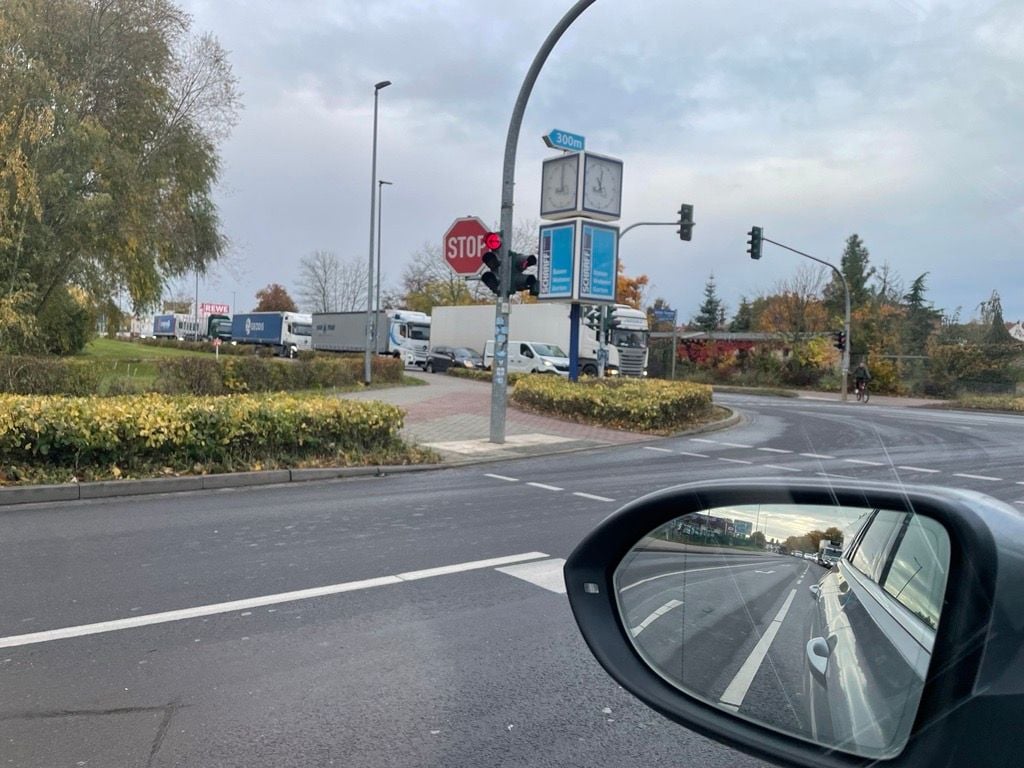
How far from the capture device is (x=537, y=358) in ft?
122

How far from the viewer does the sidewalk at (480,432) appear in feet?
46.7

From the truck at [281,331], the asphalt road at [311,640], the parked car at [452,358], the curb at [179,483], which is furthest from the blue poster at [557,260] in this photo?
the truck at [281,331]

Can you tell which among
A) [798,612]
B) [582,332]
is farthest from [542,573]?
[582,332]

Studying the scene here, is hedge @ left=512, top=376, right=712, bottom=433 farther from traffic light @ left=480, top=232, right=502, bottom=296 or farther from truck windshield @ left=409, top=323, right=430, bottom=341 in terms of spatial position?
truck windshield @ left=409, top=323, right=430, bottom=341

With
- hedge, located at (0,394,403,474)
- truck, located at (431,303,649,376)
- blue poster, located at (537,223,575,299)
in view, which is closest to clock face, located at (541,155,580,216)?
blue poster, located at (537,223,575,299)

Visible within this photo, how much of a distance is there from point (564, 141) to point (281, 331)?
42.4 m

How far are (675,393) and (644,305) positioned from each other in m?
48.0

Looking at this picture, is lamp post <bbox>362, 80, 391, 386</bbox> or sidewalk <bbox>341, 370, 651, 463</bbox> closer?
sidewalk <bbox>341, 370, 651, 463</bbox>

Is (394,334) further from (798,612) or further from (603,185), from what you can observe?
(798,612)

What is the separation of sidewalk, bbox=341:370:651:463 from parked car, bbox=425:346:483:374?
17.7 meters

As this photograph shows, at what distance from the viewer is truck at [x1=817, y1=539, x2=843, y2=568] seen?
1.72 meters

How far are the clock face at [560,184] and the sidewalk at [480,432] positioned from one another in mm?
5440

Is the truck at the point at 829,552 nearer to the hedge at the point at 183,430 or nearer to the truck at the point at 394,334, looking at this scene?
the hedge at the point at 183,430

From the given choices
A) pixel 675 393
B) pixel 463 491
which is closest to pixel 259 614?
pixel 463 491
